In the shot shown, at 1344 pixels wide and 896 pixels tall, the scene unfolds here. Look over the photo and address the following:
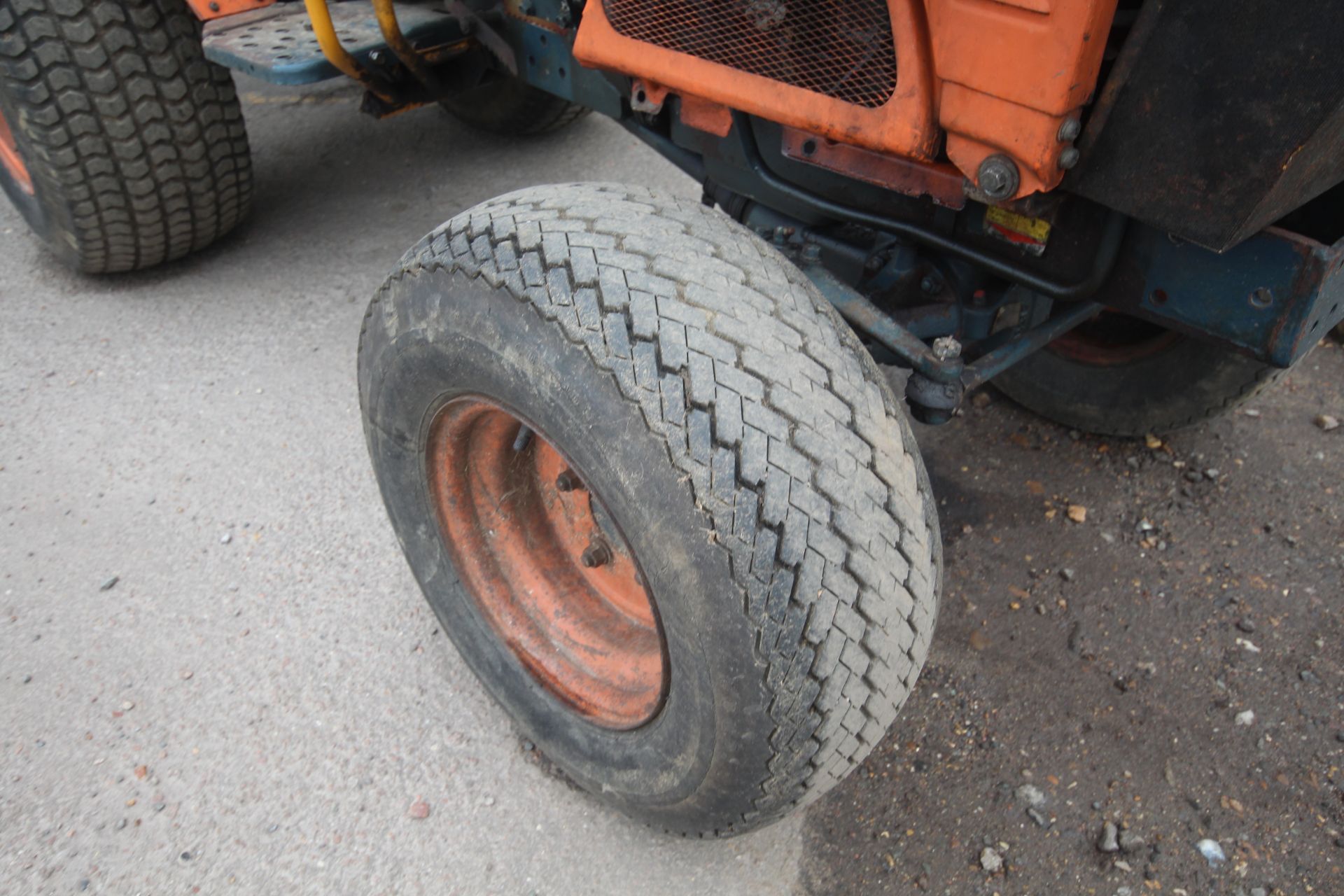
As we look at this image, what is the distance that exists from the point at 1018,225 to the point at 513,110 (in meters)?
2.81

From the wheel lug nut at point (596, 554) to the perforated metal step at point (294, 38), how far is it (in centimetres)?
149

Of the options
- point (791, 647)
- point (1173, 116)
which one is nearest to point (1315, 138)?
point (1173, 116)

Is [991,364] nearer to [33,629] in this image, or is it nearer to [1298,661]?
[1298,661]

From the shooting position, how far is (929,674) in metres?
2.26

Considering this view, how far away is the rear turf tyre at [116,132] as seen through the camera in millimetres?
2740

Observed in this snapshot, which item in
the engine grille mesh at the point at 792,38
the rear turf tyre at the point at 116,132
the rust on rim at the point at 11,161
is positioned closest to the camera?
the engine grille mesh at the point at 792,38

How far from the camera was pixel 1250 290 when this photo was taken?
5.07 ft

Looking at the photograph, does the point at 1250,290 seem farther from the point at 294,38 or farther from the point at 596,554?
the point at 294,38

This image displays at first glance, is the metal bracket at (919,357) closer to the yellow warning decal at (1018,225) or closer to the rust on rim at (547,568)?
the yellow warning decal at (1018,225)

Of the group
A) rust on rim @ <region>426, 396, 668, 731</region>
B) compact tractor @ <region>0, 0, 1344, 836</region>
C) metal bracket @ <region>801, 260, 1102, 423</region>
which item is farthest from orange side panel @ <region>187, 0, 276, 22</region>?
metal bracket @ <region>801, 260, 1102, 423</region>

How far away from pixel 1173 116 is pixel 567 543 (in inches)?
52.9

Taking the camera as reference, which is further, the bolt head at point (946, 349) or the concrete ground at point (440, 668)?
the concrete ground at point (440, 668)

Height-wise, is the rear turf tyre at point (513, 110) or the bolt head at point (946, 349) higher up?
the bolt head at point (946, 349)

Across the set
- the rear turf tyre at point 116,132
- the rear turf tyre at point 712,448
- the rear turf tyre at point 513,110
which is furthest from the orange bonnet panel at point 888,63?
the rear turf tyre at point 513,110
